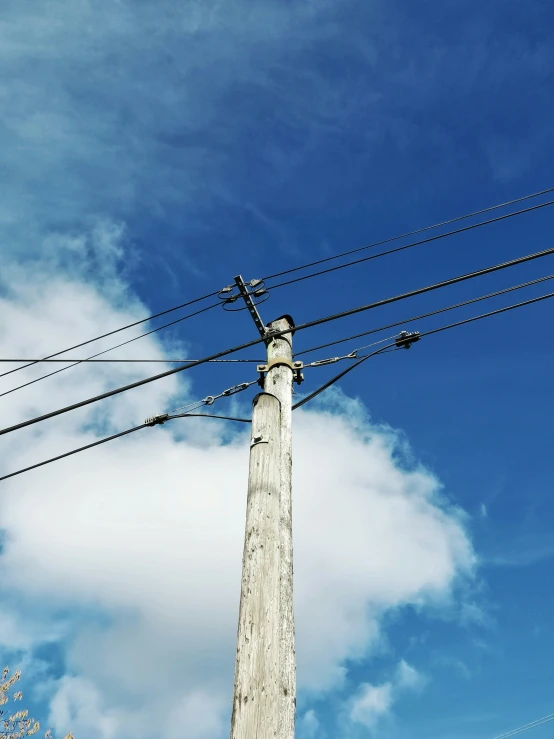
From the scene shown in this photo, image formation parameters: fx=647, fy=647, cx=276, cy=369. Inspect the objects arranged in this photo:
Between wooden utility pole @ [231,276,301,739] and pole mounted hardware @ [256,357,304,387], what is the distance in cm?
52

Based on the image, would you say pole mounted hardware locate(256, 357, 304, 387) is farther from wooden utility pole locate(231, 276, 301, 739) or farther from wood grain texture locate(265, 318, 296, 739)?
wooden utility pole locate(231, 276, 301, 739)

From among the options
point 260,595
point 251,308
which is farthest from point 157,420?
point 260,595

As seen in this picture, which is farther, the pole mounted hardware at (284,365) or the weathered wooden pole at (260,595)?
the pole mounted hardware at (284,365)

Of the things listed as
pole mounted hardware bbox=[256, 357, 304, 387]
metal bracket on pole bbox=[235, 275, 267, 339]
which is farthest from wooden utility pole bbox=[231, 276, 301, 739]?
metal bracket on pole bbox=[235, 275, 267, 339]

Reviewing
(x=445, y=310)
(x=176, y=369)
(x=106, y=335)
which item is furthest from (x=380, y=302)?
(x=106, y=335)

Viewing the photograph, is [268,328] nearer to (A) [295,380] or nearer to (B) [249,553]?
(A) [295,380]

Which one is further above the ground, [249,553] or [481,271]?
[481,271]

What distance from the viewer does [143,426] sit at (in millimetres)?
7531

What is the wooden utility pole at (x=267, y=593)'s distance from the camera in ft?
11.7

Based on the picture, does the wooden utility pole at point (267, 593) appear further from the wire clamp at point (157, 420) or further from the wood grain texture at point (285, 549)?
the wire clamp at point (157, 420)

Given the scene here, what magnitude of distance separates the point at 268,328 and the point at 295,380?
61 centimetres

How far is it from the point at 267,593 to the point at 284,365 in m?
2.63

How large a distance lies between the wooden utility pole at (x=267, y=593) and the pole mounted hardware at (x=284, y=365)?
0.52m

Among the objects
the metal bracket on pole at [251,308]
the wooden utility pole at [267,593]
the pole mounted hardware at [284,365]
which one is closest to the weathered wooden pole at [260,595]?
the wooden utility pole at [267,593]
